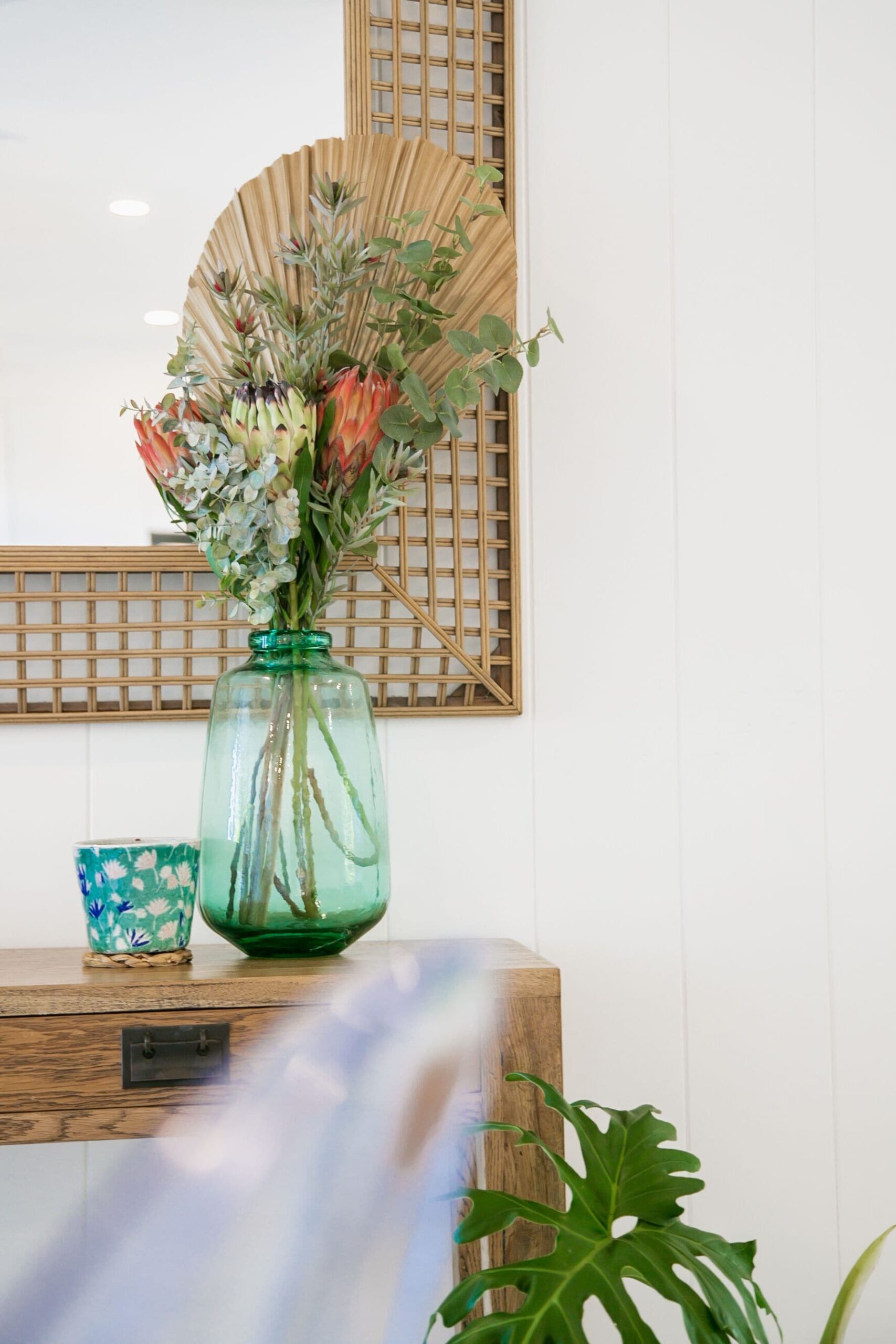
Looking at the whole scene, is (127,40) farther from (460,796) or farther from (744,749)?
(744,749)

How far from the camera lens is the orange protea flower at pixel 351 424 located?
98 centimetres

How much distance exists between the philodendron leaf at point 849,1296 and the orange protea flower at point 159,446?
92 centimetres

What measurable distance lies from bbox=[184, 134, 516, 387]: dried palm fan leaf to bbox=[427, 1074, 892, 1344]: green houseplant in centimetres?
72

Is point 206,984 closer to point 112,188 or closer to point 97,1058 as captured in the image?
point 97,1058

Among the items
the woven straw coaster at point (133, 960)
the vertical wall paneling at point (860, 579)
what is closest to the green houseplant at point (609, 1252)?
the woven straw coaster at point (133, 960)

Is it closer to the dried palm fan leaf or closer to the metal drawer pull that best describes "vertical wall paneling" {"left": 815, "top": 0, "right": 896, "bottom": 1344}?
the dried palm fan leaf

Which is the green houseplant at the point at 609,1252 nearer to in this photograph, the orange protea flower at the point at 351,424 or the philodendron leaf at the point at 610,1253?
the philodendron leaf at the point at 610,1253

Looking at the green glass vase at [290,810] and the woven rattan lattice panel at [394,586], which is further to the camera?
the woven rattan lattice panel at [394,586]

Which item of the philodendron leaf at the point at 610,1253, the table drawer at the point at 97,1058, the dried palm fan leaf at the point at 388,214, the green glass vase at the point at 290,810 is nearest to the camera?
the philodendron leaf at the point at 610,1253

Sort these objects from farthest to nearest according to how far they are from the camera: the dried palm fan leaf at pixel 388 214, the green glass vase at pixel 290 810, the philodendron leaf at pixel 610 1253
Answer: the dried palm fan leaf at pixel 388 214
the green glass vase at pixel 290 810
the philodendron leaf at pixel 610 1253

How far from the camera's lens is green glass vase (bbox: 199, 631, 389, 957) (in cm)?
99

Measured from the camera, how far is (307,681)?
102 cm

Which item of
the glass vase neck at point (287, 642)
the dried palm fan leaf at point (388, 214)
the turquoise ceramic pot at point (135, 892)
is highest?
the dried palm fan leaf at point (388, 214)

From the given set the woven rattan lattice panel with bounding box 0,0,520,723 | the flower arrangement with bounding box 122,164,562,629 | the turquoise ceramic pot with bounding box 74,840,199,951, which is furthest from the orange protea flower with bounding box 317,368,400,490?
the turquoise ceramic pot with bounding box 74,840,199,951
